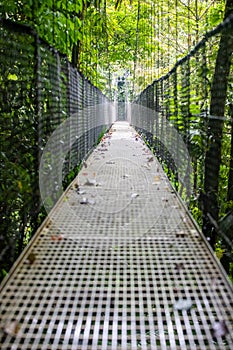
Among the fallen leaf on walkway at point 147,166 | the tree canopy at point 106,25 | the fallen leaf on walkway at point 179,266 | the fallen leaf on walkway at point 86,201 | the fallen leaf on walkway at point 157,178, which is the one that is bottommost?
the fallen leaf on walkway at point 147,166

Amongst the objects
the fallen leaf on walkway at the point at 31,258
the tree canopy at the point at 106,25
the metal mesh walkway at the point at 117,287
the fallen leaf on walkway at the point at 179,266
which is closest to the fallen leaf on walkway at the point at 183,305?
the metal mesh walkway at the point at 117,287

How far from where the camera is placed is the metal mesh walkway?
94 cm

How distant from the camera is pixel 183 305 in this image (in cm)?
106

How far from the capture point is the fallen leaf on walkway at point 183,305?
1.05 meters

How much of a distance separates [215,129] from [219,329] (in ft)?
3.49

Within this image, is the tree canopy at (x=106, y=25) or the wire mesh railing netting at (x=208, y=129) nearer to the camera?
the wire mesh railing netting at (x=208, y=129)

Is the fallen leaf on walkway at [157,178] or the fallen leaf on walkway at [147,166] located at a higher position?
the fallen leaf on walkway at [157,178]

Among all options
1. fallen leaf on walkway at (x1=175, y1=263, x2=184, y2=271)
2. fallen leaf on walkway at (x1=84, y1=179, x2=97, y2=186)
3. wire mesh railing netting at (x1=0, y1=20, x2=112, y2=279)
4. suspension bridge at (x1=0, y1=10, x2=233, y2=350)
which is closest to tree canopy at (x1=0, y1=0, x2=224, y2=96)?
suspension bridge at (x1=0, y1=10, x2=233, y2=350)

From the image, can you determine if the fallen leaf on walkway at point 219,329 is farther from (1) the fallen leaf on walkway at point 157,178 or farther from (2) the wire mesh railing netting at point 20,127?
(1) the fallen leaf on walkway at point 157,178

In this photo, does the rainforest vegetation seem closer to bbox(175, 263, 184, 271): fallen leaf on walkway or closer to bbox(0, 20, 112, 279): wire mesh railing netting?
bbox(0, 20, 112, 279): wire mesh railing netting

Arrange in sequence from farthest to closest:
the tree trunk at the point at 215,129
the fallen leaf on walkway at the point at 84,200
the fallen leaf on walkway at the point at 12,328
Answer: the fallen leaf on walkway at the point at 84,200 < the tree trunk at the point at 215,129 < the fallen leaf on walkway at the point at 12,328

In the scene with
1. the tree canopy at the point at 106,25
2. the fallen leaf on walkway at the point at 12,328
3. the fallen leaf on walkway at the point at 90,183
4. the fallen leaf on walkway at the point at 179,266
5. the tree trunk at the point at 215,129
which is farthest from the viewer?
the fallen leaf on walkway at the point at 90,183

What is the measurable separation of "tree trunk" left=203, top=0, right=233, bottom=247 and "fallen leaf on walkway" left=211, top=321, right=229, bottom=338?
2.51ft

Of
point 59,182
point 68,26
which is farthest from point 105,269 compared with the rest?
point 68,26
